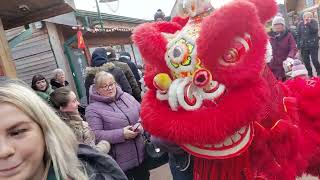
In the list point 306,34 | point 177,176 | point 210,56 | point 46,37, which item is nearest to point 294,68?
point 177,176

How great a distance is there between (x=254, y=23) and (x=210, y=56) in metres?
0.28

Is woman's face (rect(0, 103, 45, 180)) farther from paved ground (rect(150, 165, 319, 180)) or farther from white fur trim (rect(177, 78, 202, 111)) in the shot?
paved ground (rect(150, 165, 319, 180))

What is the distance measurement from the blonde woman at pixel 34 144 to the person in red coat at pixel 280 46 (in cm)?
427

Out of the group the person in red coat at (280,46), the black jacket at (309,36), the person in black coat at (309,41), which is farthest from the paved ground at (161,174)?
the black jacket at (309,36)

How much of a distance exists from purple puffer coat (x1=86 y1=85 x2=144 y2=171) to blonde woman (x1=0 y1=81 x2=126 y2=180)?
1560 millimetres

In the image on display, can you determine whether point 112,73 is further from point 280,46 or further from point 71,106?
point 280,46

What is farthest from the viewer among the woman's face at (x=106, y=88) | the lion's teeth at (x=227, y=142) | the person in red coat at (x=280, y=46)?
the person in red coat at (x=280, y=46)

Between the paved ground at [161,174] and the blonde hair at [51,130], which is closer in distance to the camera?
the blonde hair at [51,130]

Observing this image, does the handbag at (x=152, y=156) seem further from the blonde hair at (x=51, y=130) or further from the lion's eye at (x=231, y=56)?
the blonde hair at (x=51, y=130)

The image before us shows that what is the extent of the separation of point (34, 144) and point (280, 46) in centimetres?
470

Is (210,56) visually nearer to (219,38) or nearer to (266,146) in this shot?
(219,38)

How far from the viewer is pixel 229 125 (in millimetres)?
1881

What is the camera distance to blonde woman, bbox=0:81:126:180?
4.54ft

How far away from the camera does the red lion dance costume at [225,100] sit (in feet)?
6.20
